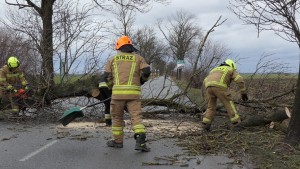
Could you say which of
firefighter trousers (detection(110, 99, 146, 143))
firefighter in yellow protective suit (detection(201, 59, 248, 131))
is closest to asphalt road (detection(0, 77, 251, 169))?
firefighter trousers (detection(110, 99, 146, 143))

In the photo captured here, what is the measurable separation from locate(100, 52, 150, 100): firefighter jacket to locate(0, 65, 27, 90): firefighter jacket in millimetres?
4719

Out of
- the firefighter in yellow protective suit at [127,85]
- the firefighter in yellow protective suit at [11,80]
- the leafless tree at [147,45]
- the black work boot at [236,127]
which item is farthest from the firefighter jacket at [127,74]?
the leafless tree at [147,45]

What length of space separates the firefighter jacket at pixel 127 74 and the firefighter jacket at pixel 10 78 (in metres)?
4.72

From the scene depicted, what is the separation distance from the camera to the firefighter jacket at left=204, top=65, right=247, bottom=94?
8.21 meters

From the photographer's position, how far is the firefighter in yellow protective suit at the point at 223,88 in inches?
322

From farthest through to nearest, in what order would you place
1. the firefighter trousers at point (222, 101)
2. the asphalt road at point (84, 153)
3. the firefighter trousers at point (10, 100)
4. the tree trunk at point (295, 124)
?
1. the firefighter trousers at point (10, 100)
2. the firefighter trousers at point (222, 101)
3. the tree trunk at point (295, 124)
4. the asphalt road at point (84, 153)

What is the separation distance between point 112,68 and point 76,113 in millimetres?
1349

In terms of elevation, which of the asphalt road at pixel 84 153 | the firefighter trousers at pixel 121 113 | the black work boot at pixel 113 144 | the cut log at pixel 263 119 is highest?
the firefighter trousers at pixel 121 113

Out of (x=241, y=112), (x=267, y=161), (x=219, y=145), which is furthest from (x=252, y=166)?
(x=241, y=112)

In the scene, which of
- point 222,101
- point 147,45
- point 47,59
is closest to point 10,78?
point 47,59

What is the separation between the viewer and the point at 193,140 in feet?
24.3

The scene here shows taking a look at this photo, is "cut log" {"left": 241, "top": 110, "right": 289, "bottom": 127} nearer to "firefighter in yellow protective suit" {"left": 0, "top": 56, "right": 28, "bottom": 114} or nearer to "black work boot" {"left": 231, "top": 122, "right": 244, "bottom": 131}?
"black work boot" {"left": 231, "top": 122, "right": 244, "bottom": 131}

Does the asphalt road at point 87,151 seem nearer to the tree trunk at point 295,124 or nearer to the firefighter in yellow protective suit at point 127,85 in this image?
the firefighter in yellow protective suit at point 127,85

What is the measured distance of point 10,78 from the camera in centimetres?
1087
